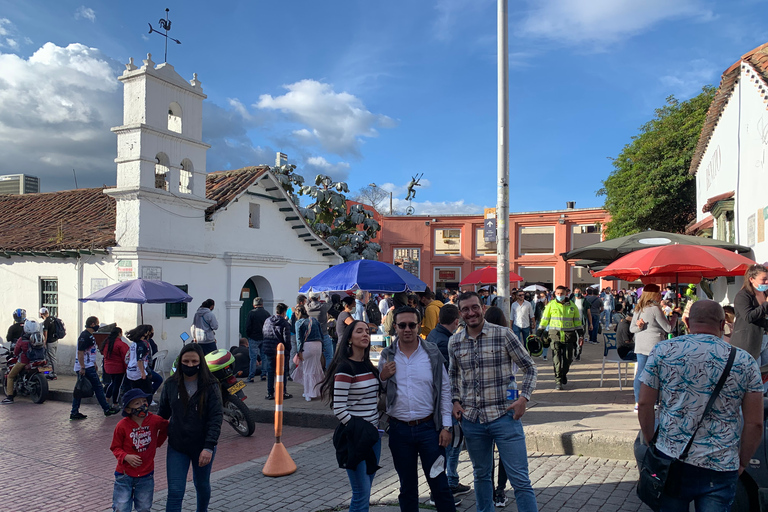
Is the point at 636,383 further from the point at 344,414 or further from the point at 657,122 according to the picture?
the point at 657,122

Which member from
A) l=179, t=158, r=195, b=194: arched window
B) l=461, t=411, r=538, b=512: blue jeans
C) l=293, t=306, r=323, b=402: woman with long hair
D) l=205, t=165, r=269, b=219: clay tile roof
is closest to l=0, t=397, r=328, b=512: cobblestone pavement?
l=293, t=306, r=323, b=402: woman with long hair

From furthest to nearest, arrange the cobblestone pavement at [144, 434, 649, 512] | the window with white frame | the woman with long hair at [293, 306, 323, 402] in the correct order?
the window with white frame < the woman with long hair at [293, 306, 323, 402] < the cobblestone pavement at [144, 434, 649, 512]

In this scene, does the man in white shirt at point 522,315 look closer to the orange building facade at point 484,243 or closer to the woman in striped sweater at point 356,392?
the woman in striped sweater at point 356,392

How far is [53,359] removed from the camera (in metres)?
14.2

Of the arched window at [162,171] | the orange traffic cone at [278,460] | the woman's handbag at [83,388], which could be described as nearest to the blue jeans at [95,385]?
the woman's handbag at [83,388]

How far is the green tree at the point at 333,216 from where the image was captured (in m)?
25.6

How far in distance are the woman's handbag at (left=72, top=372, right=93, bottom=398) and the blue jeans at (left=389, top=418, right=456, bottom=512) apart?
7.45 meters

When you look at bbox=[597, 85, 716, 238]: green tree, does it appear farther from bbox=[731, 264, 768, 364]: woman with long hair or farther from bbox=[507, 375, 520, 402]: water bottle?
bbox=[507, 375, 520, 402]: water bottle

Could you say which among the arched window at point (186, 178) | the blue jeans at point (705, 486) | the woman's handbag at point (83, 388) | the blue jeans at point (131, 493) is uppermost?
the arched window at point (186, 178)

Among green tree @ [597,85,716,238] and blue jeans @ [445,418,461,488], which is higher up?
green tree @ [597,85,716,238]

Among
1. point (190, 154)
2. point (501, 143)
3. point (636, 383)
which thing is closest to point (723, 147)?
point (501, 143)

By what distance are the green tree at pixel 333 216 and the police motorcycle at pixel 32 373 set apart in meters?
14.2

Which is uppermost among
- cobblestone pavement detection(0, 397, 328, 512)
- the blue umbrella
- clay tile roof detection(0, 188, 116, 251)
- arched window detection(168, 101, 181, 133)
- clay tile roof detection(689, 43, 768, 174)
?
arched window detection(168, 101, 181, 133)

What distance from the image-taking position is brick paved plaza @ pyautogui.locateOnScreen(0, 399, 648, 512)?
5234 mm
